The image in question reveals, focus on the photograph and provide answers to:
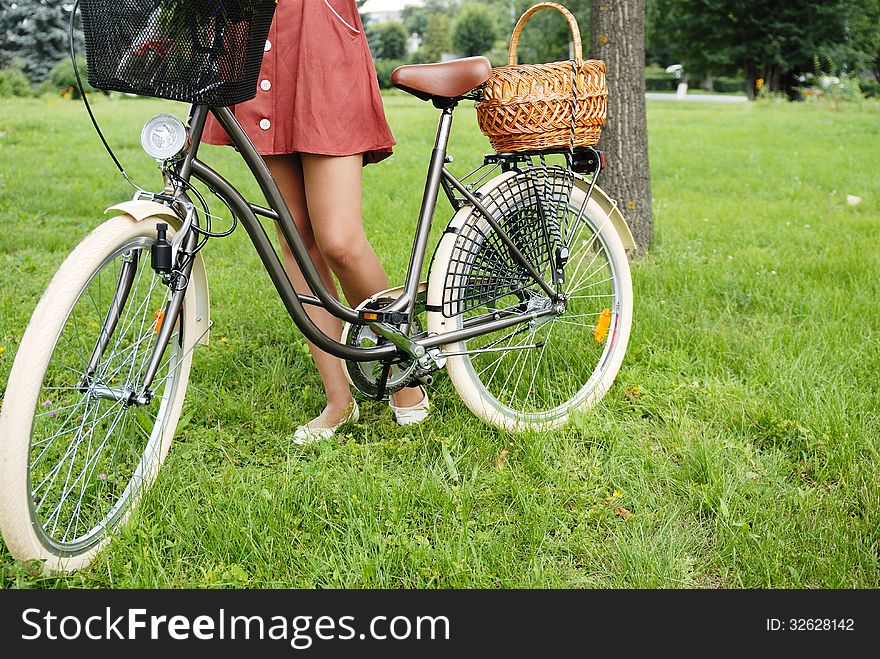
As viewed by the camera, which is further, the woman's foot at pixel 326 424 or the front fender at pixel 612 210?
the front fender at pixel 612 210

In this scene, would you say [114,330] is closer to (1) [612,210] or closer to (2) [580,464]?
(2) [580,464]

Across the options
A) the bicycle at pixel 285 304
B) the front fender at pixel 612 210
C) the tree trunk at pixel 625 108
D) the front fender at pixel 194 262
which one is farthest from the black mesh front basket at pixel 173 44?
the tree trunk at pixel 625 108

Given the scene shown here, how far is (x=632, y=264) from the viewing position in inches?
180

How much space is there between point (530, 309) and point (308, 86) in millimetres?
1062

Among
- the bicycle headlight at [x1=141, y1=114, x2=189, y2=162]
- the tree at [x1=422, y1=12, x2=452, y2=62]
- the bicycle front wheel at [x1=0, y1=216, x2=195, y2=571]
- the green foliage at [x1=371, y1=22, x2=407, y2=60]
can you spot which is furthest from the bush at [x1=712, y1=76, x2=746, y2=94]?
the bicycle headlight at [x1=141, y1=114, x2=189, y2=162]

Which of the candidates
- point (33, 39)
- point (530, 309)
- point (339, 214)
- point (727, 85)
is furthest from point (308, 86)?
point (727, 85)

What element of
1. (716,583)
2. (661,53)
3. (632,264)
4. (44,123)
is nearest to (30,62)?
(44,123)

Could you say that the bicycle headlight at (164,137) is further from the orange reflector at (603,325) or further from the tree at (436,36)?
the tree at (436,36)

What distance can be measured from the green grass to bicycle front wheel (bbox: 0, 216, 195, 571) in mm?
91

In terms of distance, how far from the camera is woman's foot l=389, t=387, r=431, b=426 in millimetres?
2920

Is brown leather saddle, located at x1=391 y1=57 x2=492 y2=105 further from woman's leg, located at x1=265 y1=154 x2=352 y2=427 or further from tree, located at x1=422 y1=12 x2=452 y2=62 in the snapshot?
tree, located at x1=422 y1=12 x2=452 y2=62

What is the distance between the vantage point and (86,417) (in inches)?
81.1

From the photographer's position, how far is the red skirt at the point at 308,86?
2.38m

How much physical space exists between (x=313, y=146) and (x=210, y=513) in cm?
108
